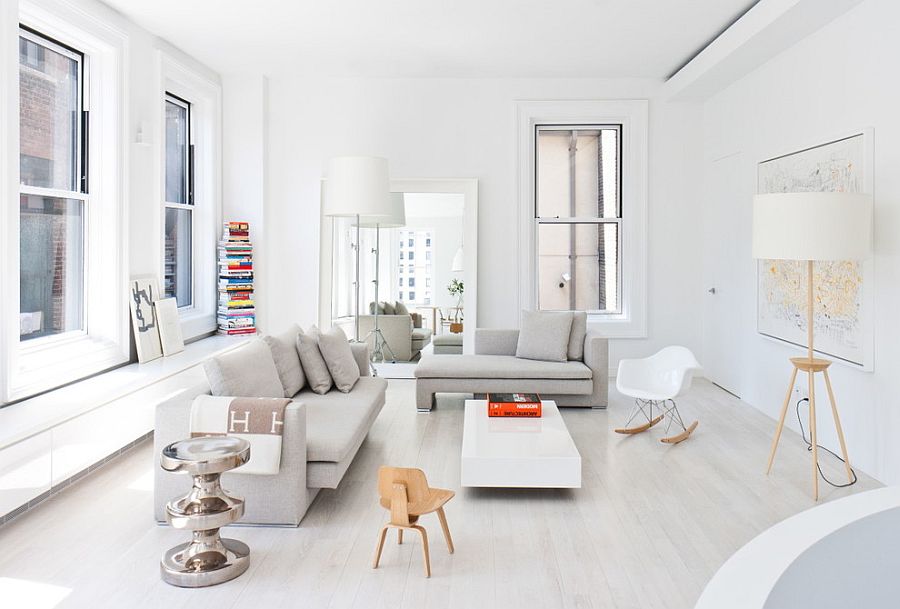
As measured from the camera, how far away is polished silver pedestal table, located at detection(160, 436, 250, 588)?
9.48ft

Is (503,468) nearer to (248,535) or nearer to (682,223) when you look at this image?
(248,535)

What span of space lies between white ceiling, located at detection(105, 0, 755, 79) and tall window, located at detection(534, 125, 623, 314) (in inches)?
29.6

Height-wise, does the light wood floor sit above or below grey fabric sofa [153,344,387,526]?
below

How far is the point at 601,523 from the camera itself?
140 inches

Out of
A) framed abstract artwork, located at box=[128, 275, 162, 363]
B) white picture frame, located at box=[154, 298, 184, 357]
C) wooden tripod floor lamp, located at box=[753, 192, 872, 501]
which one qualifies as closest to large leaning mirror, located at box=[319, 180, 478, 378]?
white picture frame, located at box=[154, 298, 184, 357]

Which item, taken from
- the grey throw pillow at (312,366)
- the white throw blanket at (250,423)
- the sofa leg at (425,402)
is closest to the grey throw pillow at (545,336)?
the sofa leg at (425,402)

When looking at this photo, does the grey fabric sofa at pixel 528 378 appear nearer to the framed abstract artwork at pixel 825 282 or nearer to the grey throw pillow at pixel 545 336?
the grey throw pillow at pixel 545 336

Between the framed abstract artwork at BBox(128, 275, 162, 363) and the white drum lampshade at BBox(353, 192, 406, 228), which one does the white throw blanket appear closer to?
the framed abstract artwork at BBox(128, 275, 162, 363)

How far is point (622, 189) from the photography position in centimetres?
756

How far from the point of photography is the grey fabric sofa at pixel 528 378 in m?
5.93

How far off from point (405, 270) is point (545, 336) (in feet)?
6.09

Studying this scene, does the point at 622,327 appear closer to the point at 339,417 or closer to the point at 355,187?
the point at 355,187

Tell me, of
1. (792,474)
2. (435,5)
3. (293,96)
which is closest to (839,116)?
(792,474)

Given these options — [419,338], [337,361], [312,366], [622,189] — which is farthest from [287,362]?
[622,189]
